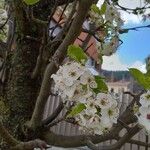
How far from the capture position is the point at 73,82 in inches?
51.8

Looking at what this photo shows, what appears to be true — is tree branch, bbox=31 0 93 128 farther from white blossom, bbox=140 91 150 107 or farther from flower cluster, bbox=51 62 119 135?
white blossom, bbox=140 91 150 107

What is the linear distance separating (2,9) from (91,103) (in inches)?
51.3

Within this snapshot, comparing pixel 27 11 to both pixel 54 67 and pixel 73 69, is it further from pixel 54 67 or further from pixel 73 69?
pixel 73 69

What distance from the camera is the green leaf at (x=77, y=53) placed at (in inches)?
51.4

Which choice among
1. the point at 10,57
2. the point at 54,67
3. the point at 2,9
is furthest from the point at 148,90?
the point at 2,9

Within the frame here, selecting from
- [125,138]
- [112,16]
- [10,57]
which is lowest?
[125,138]

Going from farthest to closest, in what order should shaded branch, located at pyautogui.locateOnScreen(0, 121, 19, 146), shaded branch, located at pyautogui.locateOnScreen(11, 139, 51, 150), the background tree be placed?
1. the background tree
2. shaded branch, located at pyautogui.locateOnScreen(0, 121, 19, 146)
3. shaded branch, located at pyautogui.locateOnScreen(11, 139, 51, 150)

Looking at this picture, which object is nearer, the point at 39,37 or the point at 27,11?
the point at 27,11

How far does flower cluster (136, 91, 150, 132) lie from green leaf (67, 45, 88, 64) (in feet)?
0.65

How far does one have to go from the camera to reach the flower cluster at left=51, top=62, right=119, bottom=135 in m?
1.30

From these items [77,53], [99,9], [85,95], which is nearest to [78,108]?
[85,95]

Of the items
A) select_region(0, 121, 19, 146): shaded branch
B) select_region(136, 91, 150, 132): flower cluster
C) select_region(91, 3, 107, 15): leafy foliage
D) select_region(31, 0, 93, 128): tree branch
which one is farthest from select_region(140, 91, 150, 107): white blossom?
select_region(91, 3, 107, 15): leafy foliage

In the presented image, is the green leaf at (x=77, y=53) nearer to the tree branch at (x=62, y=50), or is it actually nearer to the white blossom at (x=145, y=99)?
the tree branch at (x=62, y=50)

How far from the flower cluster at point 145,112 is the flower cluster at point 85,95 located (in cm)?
10
